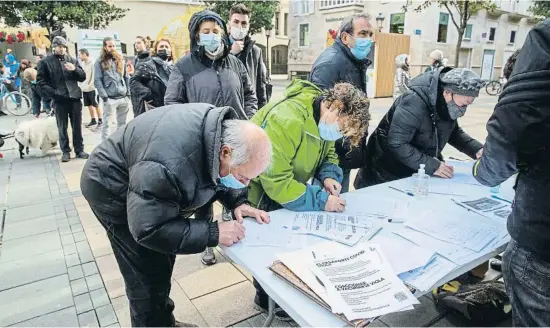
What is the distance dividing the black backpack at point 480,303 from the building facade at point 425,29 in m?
18.2

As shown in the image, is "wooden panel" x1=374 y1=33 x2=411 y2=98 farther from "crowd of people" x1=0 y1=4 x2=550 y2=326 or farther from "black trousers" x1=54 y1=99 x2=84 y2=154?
"crowd of people" x1=0 y1=4 x2=550 y2=326

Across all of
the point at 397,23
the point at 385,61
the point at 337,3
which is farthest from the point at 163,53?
the point at 337,3

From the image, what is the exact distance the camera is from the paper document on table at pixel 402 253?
55.3 inches

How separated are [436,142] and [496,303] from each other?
1.06m

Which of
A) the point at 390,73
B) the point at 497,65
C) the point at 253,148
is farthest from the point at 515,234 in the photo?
the point at 497,65

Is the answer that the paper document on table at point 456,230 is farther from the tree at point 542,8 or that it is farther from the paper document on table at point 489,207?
the tree at point 542,8

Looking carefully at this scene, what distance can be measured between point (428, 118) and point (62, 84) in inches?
195

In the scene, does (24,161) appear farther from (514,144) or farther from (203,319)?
(514,144)

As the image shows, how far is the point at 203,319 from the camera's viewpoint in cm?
224

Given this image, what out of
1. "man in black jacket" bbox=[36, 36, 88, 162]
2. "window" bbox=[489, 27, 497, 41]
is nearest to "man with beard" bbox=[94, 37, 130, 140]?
"man in black jacket" bbox=[36, 36, 88, 162]

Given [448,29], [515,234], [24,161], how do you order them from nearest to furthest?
[515,234], [24,161], [448,29]

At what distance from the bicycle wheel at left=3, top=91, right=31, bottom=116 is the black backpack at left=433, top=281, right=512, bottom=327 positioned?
1203cm

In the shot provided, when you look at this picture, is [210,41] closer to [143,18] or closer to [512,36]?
[143,18]

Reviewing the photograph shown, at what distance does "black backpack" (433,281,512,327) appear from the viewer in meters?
2.13
